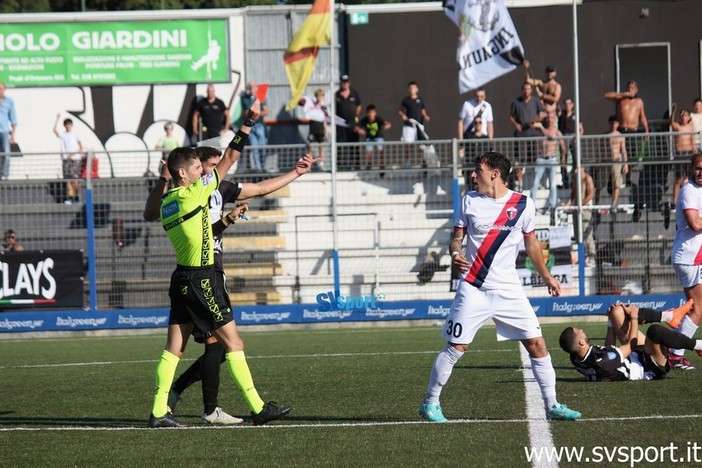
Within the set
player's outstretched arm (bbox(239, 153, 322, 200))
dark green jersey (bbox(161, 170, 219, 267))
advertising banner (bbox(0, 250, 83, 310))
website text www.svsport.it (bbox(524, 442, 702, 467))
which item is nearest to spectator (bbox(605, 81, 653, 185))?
advertising banner (bbox(0, 250, 83, 310))

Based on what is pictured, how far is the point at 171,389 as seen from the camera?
9.41 meters

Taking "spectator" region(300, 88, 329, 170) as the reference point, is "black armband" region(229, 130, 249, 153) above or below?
below

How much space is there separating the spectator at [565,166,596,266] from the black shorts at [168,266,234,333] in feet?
40.7

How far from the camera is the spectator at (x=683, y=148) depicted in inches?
778

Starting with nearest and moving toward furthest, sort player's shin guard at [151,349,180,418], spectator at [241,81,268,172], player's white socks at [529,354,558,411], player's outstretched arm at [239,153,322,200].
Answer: player's white socks at [529,354,558,411]
player's shin guard at [151,349,180,418]
player's outstretched arm at [239,153,322,200]
spectator at [241,81,268,172]

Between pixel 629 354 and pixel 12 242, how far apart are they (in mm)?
12862

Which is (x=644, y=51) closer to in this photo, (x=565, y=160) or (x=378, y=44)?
(x=378, y=44)

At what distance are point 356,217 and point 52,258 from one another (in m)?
5.56

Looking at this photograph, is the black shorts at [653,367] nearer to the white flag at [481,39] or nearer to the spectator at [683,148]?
the spectator at [683,148]

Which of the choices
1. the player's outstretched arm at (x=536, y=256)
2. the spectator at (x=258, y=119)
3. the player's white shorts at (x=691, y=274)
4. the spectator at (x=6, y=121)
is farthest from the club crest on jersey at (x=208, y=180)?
the spectator at (x=6, y=121)

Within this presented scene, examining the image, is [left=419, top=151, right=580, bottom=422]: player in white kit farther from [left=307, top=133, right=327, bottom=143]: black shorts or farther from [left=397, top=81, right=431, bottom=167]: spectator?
[left=307, top=133, right=327, bottom=143]: black shorts

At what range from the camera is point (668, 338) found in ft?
34.0

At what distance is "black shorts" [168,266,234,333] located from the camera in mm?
8430

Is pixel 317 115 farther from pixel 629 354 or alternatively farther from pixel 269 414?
pixel 269 414
